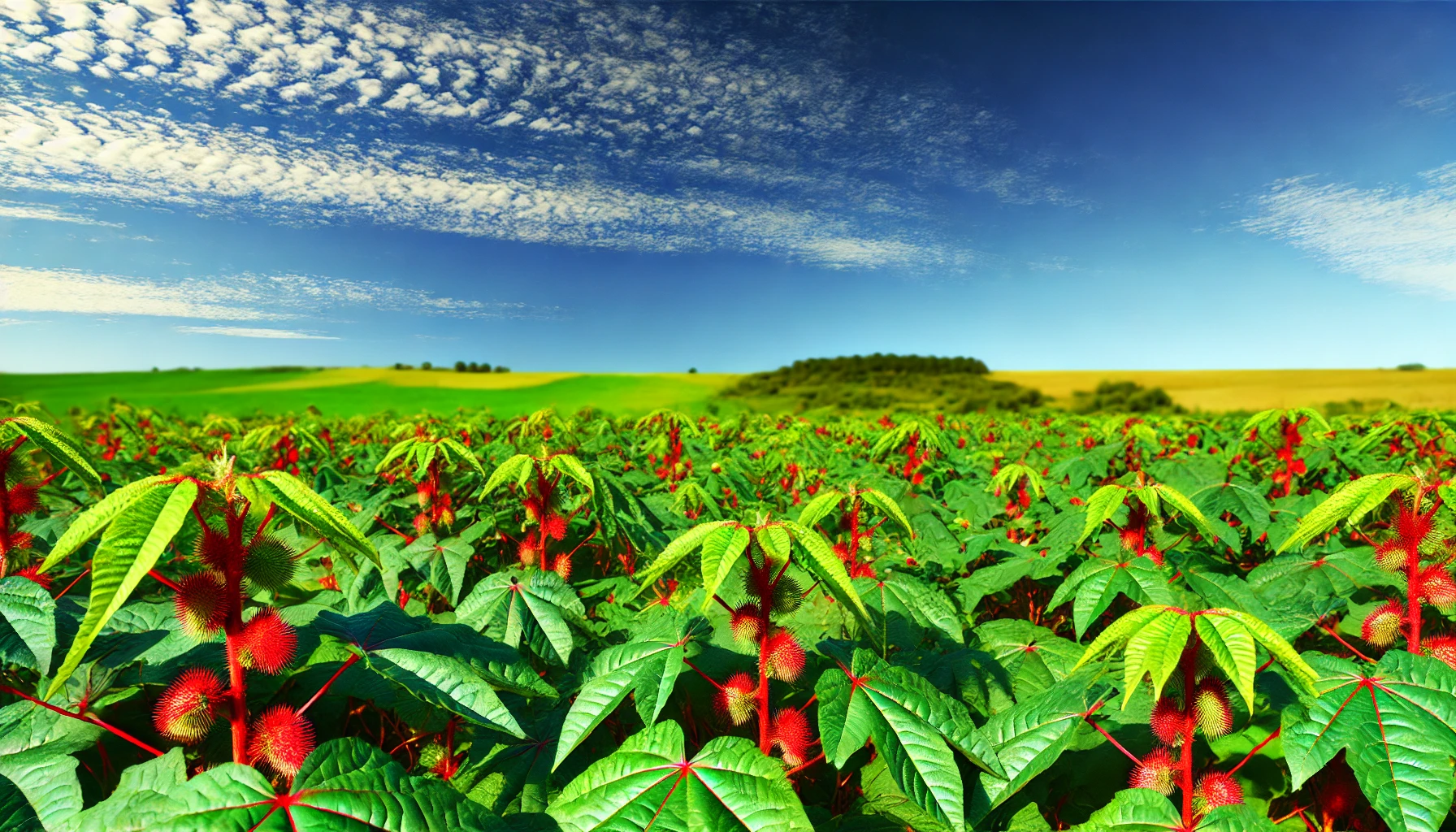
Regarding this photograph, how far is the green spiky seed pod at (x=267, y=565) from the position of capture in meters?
1.29

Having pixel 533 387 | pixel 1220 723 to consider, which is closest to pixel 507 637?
pixel 1220 723

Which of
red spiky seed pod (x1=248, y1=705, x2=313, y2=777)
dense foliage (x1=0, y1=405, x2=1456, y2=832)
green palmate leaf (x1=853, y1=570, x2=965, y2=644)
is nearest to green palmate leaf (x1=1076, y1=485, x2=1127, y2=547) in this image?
dense foliage (x1=0, y1=405, x2=1456, y2=832)

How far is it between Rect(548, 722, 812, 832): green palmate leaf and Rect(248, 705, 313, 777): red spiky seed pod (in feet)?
1.67

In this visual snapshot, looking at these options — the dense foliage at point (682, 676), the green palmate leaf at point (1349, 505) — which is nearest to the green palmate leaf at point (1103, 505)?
the dense foliage at point (682, 676)

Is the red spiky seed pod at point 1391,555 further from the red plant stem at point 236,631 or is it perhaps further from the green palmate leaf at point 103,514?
the green palmate leaf at point 103,514

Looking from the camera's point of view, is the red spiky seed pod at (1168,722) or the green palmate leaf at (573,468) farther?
the green palmate leaf at (573,468)

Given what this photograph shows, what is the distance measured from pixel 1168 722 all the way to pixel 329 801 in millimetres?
1878

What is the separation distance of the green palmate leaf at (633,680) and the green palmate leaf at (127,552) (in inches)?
34.0

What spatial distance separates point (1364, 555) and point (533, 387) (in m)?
37.5

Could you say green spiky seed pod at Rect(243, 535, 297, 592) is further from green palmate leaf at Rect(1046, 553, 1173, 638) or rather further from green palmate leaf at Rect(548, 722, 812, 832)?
green palmate leaf at Rect(1046, 553, 1173, 638)

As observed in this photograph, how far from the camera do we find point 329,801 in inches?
45.3

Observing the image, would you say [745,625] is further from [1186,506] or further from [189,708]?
[1186,506]

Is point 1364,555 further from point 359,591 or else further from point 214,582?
point 359,591

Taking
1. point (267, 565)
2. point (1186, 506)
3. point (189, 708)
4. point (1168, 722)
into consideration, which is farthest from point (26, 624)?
point (1186, 506)
